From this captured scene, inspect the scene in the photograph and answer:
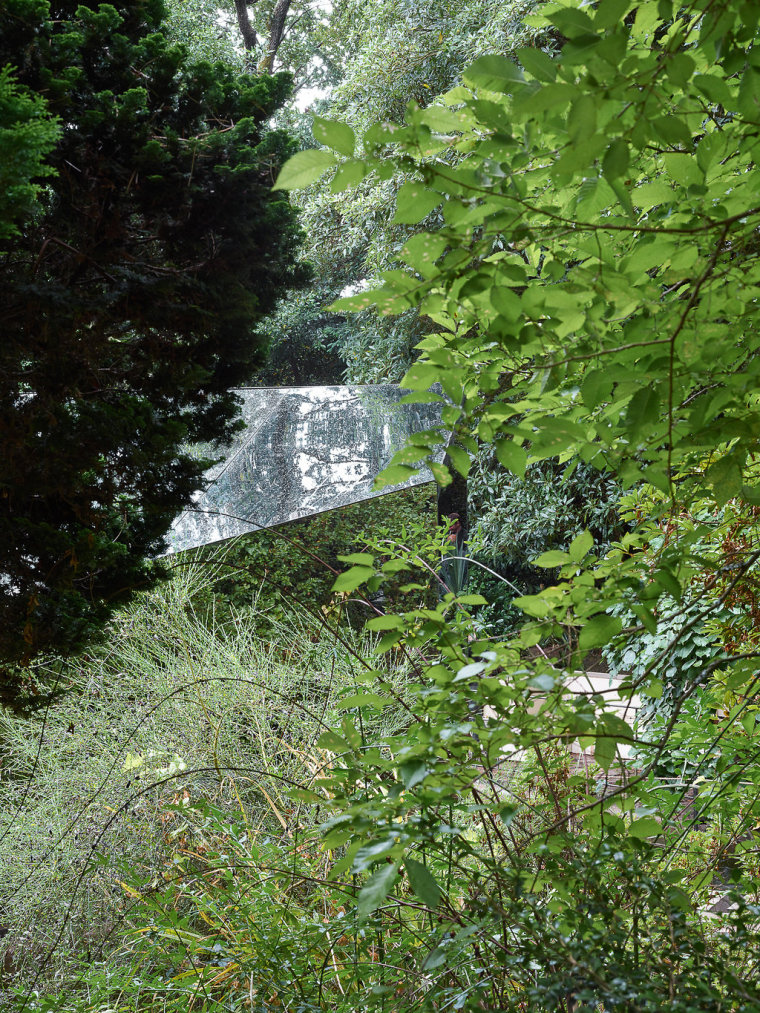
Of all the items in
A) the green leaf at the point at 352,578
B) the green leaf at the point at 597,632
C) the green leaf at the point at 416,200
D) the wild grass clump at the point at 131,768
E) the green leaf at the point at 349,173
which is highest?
the green leaf at the point at 349,173

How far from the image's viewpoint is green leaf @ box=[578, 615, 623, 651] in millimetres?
928

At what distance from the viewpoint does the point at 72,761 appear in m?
3.31

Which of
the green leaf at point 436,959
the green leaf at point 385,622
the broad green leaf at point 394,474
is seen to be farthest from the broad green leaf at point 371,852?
the broad green leaf at point 394,474

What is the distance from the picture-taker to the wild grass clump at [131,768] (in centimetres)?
237

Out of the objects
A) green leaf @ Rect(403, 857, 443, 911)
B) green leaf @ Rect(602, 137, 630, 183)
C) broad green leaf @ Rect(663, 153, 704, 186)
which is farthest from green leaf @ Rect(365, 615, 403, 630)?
broad green leaf @ Rect(663, 153, 704, 186)

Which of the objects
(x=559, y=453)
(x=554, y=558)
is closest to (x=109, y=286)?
(x=559, y=453)

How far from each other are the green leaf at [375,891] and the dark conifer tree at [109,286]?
1637 mm

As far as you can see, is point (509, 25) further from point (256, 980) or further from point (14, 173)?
point (256, 980)

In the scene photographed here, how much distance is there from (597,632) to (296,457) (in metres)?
3.42

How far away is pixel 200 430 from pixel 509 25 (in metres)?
5.37

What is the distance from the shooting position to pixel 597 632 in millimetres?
935

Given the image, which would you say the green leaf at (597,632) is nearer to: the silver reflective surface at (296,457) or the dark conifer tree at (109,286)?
the dark conifer tree at (109,286)

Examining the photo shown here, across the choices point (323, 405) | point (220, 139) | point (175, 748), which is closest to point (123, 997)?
point (175, 748)

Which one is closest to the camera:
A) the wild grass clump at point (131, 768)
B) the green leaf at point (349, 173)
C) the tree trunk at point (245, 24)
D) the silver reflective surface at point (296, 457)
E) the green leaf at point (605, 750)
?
the green leaf at point (349, 173)
